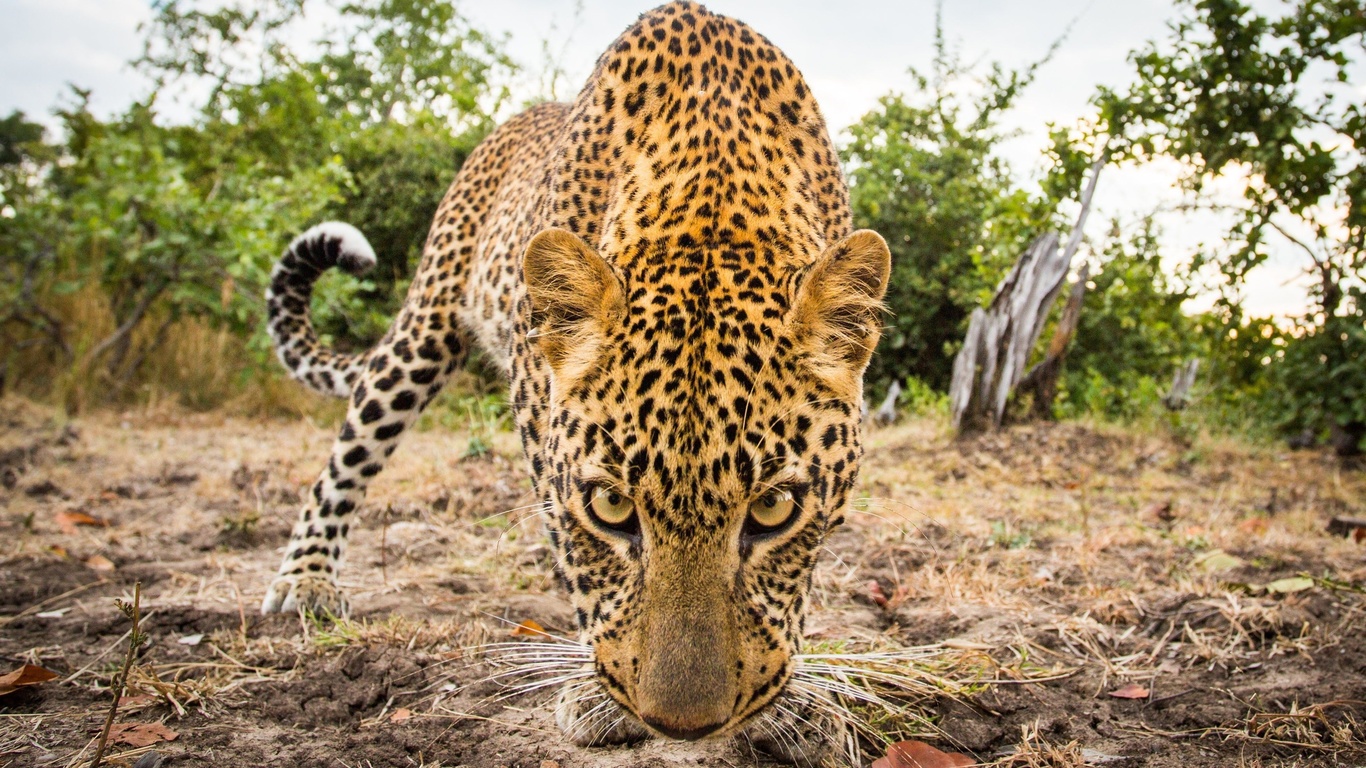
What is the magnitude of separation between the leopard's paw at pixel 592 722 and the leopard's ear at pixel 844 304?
111 cm

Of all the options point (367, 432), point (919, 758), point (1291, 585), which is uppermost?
point (1291, 585)

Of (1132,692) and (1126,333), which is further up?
(1126,333)

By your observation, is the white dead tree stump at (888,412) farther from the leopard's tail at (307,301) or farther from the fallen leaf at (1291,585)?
the leopard's tail at (307,301)

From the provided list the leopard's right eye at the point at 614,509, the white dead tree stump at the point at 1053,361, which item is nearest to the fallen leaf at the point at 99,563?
the leopard's right eye at the point at 614,509

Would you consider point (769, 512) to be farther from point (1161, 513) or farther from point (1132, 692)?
point (1161, 513)

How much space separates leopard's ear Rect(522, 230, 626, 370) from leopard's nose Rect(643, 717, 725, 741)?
0.94 metres

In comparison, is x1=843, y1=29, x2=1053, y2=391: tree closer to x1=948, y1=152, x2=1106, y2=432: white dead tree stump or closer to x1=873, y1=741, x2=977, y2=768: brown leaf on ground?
x1=948, y1=152, x2=1106, y2=432: white dead tree stump

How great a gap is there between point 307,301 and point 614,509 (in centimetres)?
374

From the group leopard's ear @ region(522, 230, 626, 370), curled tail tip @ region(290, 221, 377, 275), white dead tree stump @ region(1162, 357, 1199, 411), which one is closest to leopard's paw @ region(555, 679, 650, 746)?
leopard's ear @ region(522, 230, 626, 370)

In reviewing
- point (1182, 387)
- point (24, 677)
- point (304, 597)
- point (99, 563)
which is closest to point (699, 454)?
point (24, 677)

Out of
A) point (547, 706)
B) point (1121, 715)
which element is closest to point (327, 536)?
point (547, 706)

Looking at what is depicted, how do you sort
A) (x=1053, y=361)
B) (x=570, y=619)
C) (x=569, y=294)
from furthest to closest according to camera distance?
(x=1053, y=361) → (x=570, y=619) → (x=569, y=294)

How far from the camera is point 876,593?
4078mm

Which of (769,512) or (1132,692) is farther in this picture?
(1132,692)
